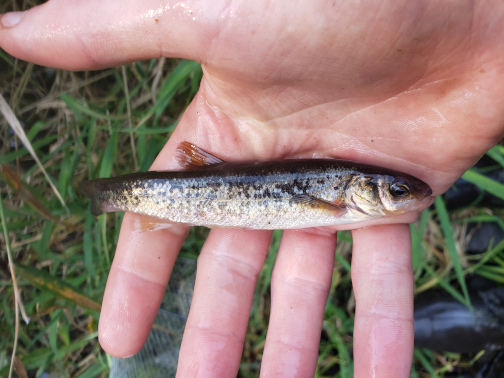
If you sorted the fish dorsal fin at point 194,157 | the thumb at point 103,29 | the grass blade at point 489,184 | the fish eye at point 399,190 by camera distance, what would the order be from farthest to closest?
the grass blade at point 489,184 → the fish dorsal fin at point 194,157 → the fish eye at point 399,190 → the thumb at point 103,29

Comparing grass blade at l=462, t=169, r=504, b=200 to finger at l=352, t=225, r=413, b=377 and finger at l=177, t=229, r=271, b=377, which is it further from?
finger at l=177, t=229, r=271, b=377

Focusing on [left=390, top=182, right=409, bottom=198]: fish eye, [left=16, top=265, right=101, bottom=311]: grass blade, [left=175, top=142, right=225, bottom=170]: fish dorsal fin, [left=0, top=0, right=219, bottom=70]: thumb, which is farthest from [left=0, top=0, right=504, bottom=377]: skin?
[left=16, top=265, right=101, bottom=311]: grass blade

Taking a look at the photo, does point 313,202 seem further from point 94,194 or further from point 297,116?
point 94,194

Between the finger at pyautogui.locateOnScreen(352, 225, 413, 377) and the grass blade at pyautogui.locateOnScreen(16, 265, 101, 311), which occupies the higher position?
the finger at pyautogui.locateOnScreen(352, 225, 413, 377)

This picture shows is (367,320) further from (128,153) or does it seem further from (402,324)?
(128,153)

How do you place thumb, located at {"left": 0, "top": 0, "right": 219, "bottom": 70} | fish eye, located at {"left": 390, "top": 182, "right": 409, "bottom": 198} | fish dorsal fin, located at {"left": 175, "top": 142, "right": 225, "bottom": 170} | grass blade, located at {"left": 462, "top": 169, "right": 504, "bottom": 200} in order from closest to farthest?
thumb, located at {"left": 0, "top": 0, "right": 219, "bottom": 70}, fish eye, located at {"left": 390, "top": 182, "right": 409, "bottom": 198}, fish dorsal fin, located at {"left": 175, "top": 142, "right": 225, "bottom": 170}, grass blade, located at {"left": 462, "top": 169, "right": 504, "bottom": 200}

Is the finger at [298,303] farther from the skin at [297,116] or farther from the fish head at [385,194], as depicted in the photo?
the fish head at [385,194]

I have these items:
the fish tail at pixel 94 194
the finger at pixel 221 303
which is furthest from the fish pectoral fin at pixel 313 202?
the fish tail at pixel 94 194
